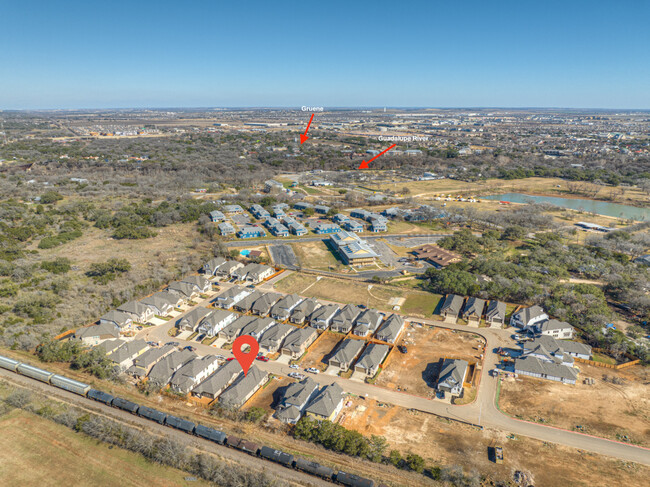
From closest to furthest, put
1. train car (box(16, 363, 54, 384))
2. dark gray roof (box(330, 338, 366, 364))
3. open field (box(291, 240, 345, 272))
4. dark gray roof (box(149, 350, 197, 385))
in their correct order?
train car (box(16, 363, 54, 384)), dark gray roof (box(149, 350, 197, 385)), dark gray roof (box(330, 338, 366, 364)), open field (box(291, 240, 345, 272))

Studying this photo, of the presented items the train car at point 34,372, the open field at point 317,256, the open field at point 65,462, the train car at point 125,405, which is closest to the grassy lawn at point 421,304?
the open field at point 317,256

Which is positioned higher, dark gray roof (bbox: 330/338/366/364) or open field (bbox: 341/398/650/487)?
dark gray roof (bbox: 330/338/366/364)

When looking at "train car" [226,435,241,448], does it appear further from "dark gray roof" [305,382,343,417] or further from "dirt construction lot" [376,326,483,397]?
"dirt construction lot" [376,326,483,397]

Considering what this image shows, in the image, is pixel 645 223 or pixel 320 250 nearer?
pixel 320 250

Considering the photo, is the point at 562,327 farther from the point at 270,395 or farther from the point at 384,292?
the point at 270,395

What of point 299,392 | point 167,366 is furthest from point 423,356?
point 167,366

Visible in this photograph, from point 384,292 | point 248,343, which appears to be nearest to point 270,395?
point 248,343

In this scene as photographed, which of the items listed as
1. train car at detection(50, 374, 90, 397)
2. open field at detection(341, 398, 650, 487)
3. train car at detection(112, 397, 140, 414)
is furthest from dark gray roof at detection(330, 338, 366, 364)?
train car at detection(50, 374, 90, 397)
